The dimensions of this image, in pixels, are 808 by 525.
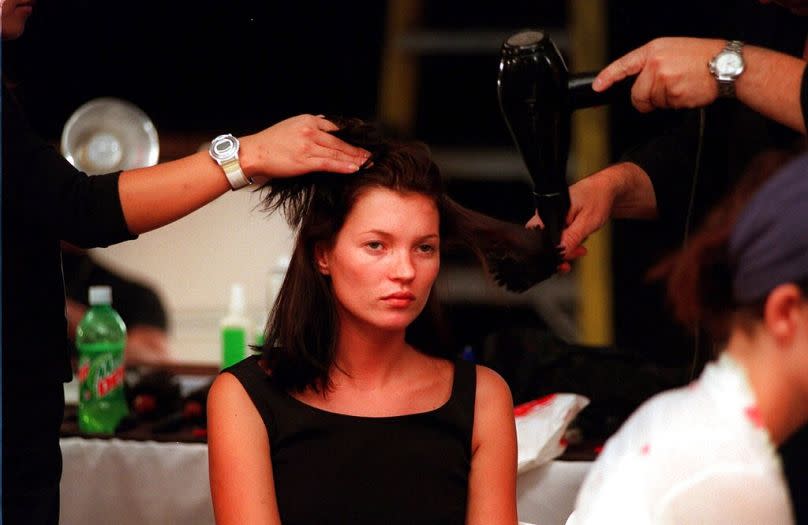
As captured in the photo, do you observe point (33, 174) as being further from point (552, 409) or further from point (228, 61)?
point (228, 61)

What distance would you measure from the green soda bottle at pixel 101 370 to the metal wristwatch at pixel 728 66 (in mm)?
1373

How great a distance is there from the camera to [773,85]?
133 centimetres

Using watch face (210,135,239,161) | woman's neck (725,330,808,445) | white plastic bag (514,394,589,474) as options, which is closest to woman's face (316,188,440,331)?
watch face (210,135,239,161)

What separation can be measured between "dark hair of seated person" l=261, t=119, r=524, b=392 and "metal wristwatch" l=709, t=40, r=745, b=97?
49 cm

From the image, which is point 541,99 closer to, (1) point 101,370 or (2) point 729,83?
(2) point 729,83

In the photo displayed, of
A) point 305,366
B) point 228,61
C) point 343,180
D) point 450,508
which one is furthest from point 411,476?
point 228,61

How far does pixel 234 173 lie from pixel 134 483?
88 cm

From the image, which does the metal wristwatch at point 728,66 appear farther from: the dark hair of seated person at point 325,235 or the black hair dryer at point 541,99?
the dark hair of seated person at point 325,235

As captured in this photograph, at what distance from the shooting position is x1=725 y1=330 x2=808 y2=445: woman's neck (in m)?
0.92

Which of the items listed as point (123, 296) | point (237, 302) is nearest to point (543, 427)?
point (237, 302)

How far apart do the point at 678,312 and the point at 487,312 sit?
10.7ft

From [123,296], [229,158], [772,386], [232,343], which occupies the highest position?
[229,158]

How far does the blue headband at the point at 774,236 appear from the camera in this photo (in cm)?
87

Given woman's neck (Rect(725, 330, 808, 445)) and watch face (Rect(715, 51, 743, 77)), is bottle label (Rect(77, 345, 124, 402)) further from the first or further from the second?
woman's neck (Rect(725, 330, 808, 445))
